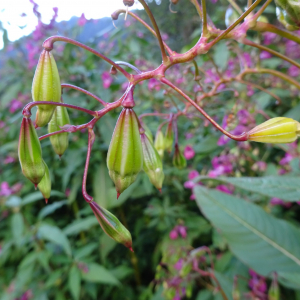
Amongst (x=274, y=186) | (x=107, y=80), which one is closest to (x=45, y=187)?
(x=274, y=186)

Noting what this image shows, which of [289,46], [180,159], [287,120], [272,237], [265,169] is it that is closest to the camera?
[287,120]

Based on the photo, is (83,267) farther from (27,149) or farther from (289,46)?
(289,46)

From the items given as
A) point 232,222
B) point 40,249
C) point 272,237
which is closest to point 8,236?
point 40,249

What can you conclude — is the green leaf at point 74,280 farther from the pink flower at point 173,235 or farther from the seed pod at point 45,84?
the seed pod at point 45,84

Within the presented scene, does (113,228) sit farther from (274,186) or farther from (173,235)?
(173,235)

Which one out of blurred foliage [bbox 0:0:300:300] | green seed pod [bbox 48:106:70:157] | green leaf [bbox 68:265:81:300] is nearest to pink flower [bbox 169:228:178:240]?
blurred foliage [bbox 0:0:300:300]
